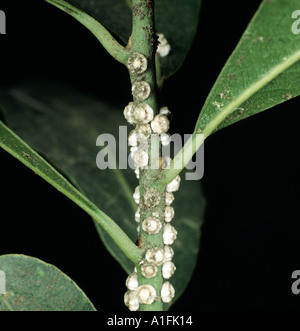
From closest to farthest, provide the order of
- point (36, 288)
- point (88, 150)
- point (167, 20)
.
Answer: point (36, 288) → point (167, 20) → point (88, 150)

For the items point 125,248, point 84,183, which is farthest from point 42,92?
point 125,248

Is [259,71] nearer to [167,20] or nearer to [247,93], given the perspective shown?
[247,93]

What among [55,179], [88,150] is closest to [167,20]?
[88,150]

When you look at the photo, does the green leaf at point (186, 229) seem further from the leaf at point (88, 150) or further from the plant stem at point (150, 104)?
the plant stem at point (150, 104)

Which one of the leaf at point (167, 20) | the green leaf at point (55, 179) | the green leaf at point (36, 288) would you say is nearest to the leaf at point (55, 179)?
the green leaf at point (55, 179)

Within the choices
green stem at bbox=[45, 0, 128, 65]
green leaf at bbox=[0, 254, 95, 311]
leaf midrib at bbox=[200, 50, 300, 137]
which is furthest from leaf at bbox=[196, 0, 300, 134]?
green leaf at bbox=[0, 254, 95, 311]

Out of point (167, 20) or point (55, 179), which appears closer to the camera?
point (55, 179)
